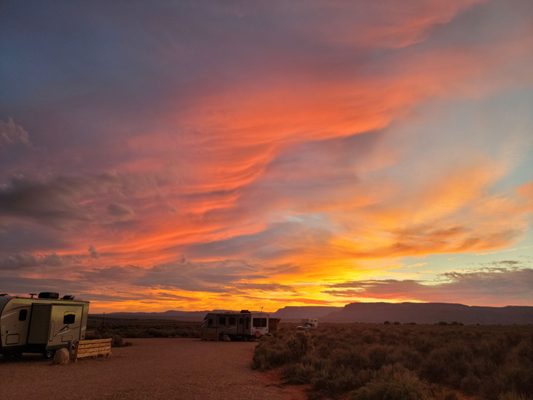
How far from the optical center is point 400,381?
35.9 ft

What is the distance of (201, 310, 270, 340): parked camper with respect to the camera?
4253 centimetres

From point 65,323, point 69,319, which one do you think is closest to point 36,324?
point 65,323

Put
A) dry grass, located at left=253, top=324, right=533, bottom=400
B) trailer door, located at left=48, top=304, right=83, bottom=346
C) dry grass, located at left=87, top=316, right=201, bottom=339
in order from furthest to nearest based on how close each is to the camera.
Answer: dry grass, located at left=87, top=316, right=201, bottom=339 < trailer door, located at left=48, top=304, right=83, bottom=346 < dry grass, located at left=253, top=324, right=533, bottom=400

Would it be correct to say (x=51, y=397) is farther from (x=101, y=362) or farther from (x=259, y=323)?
(x=259, y=323)

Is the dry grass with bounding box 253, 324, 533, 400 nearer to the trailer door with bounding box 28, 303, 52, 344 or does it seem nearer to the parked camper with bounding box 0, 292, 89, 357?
the parked camper with bounding box 0, 292, 89, 357

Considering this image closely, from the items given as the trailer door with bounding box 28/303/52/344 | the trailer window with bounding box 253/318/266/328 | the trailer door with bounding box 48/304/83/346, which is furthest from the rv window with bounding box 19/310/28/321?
the trailer window with bounding box 253/318/266/328

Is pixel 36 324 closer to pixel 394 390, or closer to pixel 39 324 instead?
pixel 39 324

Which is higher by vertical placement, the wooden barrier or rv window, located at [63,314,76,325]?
rv window, located at [63,314,76,325]

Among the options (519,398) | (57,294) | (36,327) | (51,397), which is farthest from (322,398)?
(57,294)

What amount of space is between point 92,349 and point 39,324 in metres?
2.98

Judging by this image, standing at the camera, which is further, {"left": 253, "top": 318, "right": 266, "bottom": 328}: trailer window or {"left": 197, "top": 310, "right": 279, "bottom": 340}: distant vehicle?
{"left": 253, "top": 318, "right": 266, "bottom": 328}: trailer window

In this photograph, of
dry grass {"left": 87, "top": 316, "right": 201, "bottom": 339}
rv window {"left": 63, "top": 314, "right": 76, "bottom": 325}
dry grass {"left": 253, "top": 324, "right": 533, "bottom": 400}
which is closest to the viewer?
dry grass {"left": 253, "top": 324, "right": 533, "bottom": 400}

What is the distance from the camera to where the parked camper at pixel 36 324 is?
20016mm

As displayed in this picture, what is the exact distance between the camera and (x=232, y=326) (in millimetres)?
42844
